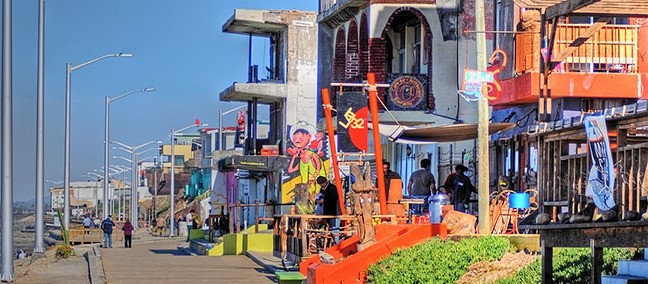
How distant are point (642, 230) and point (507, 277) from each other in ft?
14.9

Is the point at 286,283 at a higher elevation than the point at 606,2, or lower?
A: lower

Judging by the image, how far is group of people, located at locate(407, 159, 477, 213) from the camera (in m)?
27.9

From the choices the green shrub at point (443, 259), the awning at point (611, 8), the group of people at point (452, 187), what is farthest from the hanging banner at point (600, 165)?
the group of people at point (452, 187)

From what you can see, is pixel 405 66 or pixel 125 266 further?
pixel 405 66

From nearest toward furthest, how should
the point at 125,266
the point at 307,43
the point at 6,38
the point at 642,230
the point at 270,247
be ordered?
the point at 642,230 < the point at 6,38 < the point at 125,266 < the point at 270,247 < the point at 307,43

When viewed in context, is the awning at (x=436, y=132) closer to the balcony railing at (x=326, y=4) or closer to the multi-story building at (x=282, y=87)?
the balcony railing at (x=326, y=4)

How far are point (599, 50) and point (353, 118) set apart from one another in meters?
5.40

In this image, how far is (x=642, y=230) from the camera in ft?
44.3

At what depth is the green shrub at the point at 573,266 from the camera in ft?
52.3

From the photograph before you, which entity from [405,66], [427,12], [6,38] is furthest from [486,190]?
[405,66]

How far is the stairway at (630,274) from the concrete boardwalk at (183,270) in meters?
14.7

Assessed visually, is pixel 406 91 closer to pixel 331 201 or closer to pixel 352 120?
pixel 352 120

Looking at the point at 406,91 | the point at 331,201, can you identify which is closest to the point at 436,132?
the point at 331,201

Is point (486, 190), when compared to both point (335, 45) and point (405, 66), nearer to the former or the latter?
point (405, 66)
